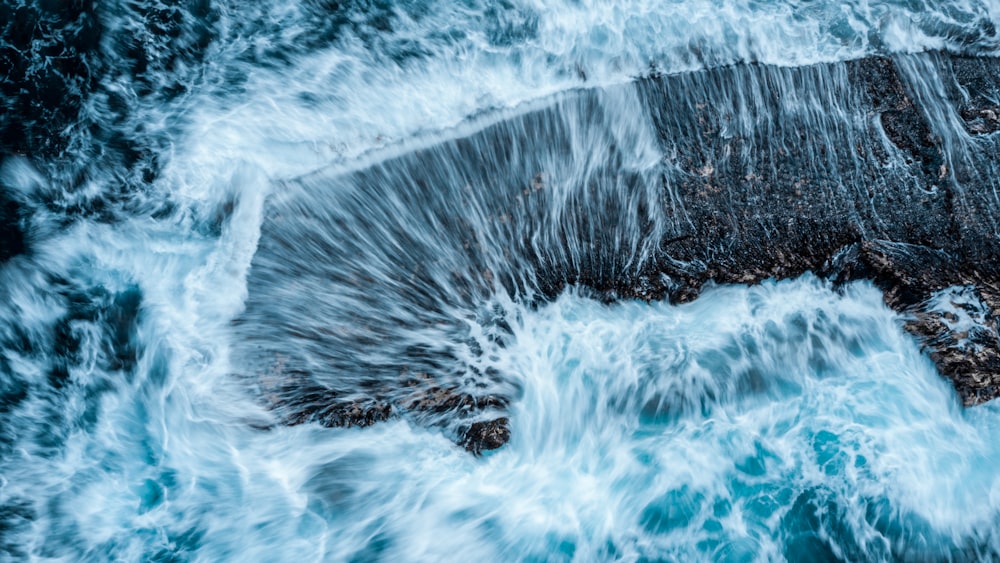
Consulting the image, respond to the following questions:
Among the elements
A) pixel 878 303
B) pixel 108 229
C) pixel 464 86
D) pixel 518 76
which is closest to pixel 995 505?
pixel 878 303

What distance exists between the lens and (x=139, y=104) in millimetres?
3984

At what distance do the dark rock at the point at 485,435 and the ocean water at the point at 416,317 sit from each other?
0.09 metres

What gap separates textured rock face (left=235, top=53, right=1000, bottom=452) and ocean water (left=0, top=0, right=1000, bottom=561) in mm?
30

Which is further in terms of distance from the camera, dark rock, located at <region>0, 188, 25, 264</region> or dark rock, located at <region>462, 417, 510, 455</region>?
dark rock, located at <region>462, 417, 510, 455</region>

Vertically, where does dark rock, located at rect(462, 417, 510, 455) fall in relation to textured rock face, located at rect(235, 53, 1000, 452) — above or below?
below

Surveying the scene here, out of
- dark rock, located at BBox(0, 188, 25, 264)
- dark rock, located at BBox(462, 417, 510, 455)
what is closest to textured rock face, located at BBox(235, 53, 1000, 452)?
dark rock, located at BBox(462, 417, 510, 455)

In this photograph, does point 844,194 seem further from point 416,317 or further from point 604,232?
point 416,317

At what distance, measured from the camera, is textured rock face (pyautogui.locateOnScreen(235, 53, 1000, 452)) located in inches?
150

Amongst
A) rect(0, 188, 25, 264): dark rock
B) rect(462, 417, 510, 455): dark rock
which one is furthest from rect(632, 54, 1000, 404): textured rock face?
rect(0, 188, 25, 264): dark rock

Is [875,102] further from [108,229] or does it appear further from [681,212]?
[108,229]

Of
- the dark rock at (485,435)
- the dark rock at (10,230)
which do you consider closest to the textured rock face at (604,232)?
the dark rock at (485,435)

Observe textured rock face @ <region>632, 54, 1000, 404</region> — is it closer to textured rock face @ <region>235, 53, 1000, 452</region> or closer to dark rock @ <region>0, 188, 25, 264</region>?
textured rock face @ <region>235, 53, 1000, 452</region>

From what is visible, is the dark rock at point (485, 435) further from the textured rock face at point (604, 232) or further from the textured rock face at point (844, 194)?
the textured rock face at point (844, 194)

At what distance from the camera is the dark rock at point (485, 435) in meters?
3.96
